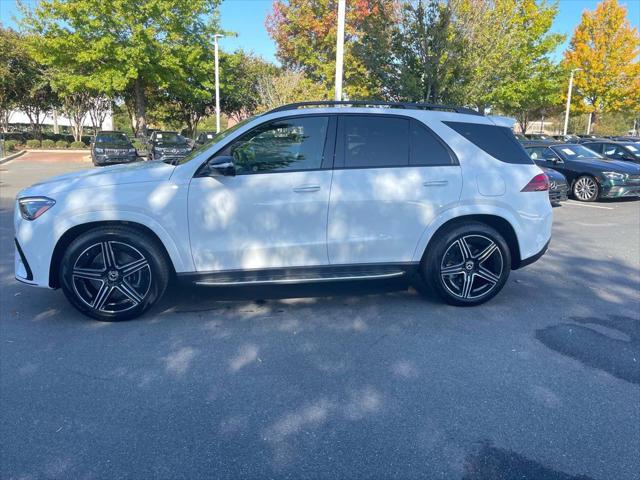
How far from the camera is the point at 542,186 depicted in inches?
188

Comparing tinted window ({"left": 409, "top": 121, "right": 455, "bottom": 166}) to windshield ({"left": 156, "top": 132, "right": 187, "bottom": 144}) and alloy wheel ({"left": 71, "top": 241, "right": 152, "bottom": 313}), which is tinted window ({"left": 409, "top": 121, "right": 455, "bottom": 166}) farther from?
windshield ({"left": 156, "top": 132, "right": 187, "bottom": 144})

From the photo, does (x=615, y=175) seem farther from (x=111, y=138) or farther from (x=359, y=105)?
(x=111, y=138)

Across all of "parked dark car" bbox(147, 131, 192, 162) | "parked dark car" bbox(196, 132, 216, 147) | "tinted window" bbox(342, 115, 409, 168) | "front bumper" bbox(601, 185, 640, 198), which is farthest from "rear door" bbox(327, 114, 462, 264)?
"parked dark car" bbox(147, 131, 192, 162)

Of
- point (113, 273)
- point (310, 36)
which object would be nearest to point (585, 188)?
point (113, 273)

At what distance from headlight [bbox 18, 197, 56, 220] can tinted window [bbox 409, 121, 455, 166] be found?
318cm

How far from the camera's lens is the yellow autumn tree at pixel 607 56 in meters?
35.2

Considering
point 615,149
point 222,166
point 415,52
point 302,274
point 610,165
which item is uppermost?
point 415,52

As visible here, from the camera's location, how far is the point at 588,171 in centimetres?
1274

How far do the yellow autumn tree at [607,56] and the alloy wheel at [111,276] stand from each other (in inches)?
1559

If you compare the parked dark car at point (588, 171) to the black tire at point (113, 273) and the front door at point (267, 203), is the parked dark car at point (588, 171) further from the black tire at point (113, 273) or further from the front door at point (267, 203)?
the black tire at point (113, 273)

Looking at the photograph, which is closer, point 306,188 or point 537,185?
point 306,188

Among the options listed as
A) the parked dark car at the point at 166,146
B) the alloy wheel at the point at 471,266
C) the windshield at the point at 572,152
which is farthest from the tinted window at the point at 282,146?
the parked dark car at the point at 166,146

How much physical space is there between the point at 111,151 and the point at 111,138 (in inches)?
47.1

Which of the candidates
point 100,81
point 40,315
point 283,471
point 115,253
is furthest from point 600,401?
point 100,81
